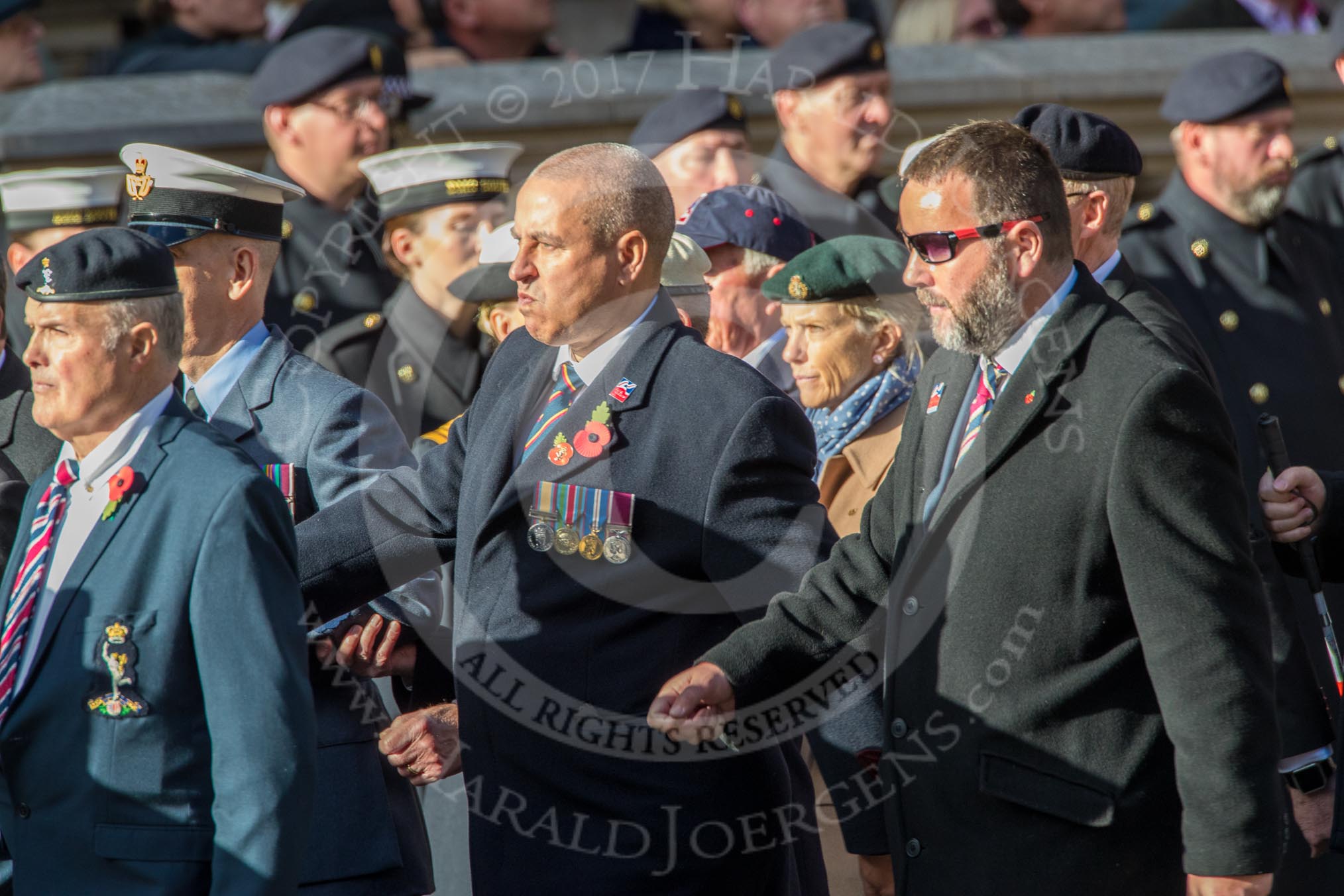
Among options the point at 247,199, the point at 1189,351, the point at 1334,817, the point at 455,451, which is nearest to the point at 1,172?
the point at 247,199

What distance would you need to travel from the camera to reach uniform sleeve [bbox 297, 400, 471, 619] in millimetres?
3777

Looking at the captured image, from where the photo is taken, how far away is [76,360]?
3129 mm

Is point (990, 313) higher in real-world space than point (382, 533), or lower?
higher

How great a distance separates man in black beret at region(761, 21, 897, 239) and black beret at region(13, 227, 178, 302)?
3.28 m

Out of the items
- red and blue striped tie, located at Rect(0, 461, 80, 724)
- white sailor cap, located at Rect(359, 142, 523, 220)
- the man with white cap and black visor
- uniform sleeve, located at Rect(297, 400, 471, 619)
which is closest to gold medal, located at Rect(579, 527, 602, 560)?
uniform sleeve, located at Rect(297, 400, 471, 619)

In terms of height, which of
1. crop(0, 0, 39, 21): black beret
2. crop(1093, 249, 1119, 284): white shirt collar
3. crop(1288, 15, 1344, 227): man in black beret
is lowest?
crop(1288, 15, 1344, 227): man in black beret

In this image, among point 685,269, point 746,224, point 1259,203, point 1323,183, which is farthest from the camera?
point 1323,183

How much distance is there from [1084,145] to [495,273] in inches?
65.1

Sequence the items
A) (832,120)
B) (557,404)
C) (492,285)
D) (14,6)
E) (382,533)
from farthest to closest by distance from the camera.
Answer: (14,6) < (832,120) < (492,285) < (382,533) < (557,404)

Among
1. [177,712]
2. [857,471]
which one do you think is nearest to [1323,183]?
[857,471]

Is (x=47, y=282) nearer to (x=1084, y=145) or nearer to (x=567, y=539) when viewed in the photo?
(x=567, y=539)

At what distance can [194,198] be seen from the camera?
4117 mm

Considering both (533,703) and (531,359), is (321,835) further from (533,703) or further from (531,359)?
(531,359)

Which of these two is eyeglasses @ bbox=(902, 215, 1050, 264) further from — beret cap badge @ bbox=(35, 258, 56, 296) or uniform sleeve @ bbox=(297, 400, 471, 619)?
beret cap badge @ bbox=(35, 258, 56, 296)
